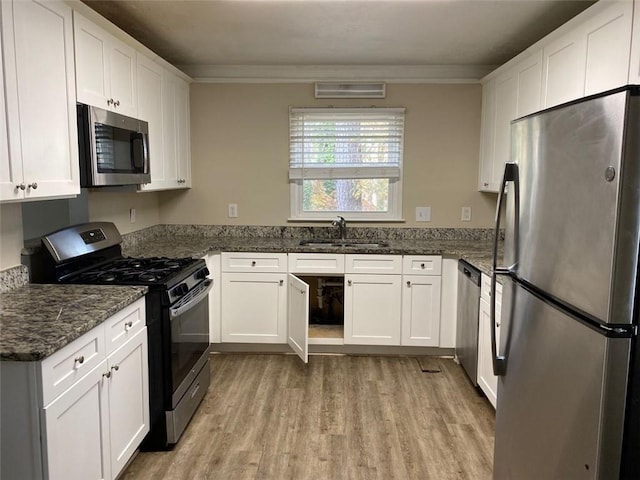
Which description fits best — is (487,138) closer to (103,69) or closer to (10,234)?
(103,69)

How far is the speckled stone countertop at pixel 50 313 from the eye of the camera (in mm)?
1509

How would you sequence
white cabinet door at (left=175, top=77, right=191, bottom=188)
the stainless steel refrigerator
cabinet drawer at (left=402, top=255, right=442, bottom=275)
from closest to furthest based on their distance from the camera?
the stainless steel refrigerator, cabinet drawer at (left=402, top=255, right=442, bottom=275), white cabinet door at (left=175, top=77, right=191, bottom=188)

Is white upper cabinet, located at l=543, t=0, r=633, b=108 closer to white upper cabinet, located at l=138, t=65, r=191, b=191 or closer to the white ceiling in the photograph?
the white ceiling

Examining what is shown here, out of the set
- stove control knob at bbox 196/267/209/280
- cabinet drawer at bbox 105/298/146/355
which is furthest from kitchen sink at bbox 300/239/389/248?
cabinet drawer at bbox 105/298/146/355

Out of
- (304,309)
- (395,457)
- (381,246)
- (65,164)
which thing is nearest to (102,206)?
(65,164)

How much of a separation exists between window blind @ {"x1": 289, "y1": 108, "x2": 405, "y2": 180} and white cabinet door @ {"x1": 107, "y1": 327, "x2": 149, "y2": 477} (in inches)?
88.6

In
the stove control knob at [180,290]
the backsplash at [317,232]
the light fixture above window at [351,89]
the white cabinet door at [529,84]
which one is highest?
the light fixture above window at [351,89]

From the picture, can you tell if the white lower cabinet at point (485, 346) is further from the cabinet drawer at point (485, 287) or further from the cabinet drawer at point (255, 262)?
the cabinet drawer at point (255, 262)

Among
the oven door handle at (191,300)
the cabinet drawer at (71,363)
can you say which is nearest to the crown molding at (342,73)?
the oven door handle at (191,300)

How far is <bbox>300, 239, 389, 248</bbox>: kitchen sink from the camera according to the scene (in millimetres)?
3867

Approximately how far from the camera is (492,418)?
9.43ft

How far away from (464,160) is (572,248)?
113 inches

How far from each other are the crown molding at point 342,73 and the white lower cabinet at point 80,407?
95.1 inches

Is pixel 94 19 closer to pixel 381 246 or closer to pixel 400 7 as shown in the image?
pixel 400 7
